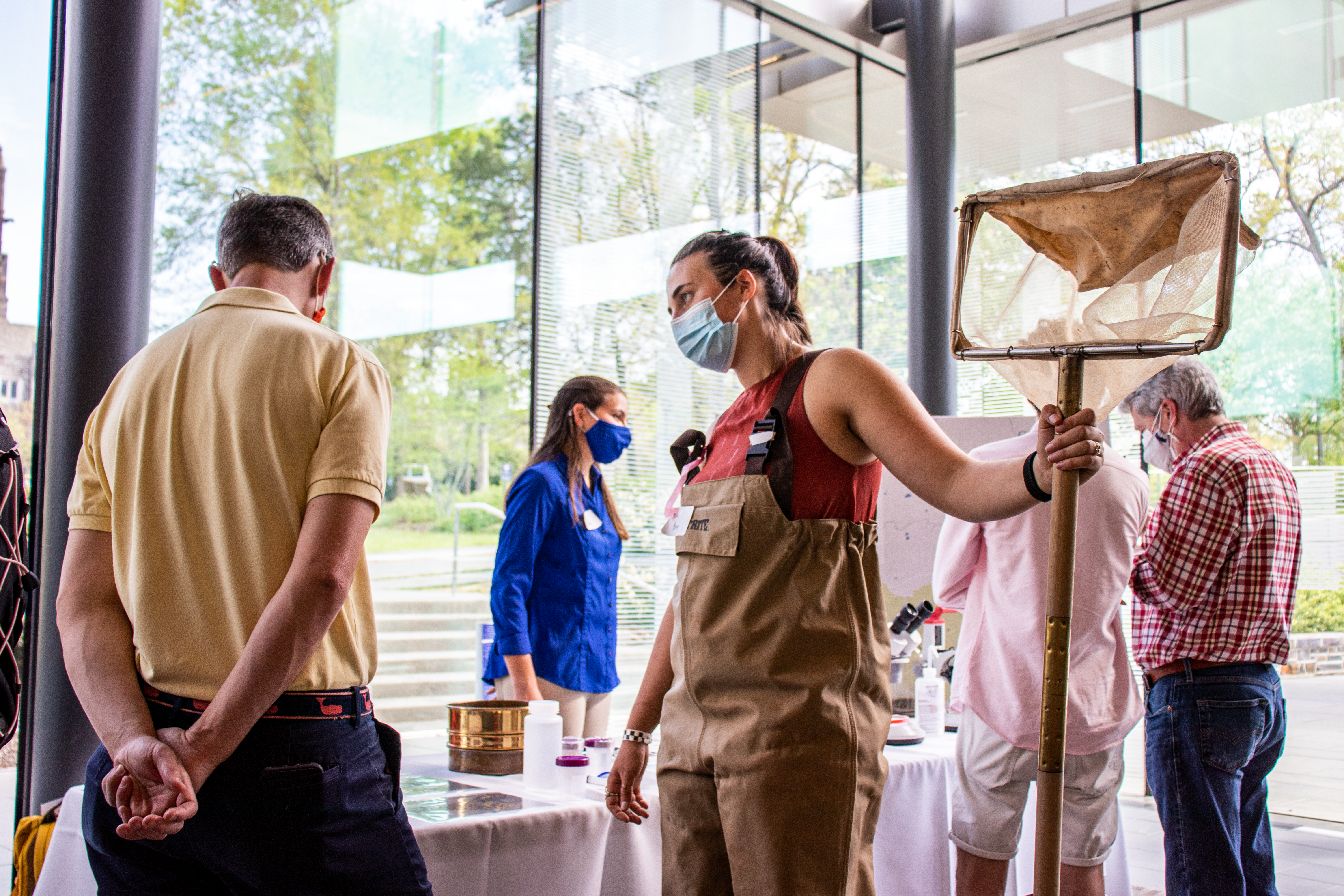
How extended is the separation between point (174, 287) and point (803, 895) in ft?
14.7

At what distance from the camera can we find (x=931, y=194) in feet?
20.1

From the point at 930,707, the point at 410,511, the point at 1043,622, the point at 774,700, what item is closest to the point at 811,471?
the point at 774,700

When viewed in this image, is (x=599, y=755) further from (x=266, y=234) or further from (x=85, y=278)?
(x=85, y=278)

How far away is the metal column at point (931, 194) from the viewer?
6078 mm

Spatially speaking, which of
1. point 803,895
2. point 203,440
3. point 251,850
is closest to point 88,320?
point 203,440

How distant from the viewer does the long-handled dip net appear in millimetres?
1354

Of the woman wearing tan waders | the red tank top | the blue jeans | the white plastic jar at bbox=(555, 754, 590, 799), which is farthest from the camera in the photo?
the blue jeans

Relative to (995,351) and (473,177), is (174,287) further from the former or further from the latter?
(995,351)

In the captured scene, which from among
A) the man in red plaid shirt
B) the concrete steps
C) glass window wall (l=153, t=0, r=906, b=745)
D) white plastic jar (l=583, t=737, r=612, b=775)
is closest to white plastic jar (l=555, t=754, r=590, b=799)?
white plastic jar (l=583, t=737, r=612, b=775)

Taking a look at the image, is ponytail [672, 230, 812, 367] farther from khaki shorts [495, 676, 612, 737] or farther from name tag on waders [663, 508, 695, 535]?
khaki shorts [495, 676, 612, 737]

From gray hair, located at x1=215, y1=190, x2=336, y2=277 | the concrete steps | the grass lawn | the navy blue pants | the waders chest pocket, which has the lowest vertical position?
the concrete steps

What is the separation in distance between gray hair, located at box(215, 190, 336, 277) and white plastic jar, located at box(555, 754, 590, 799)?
1.19m

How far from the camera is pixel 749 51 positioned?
636cm

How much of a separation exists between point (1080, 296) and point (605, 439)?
218 cm
